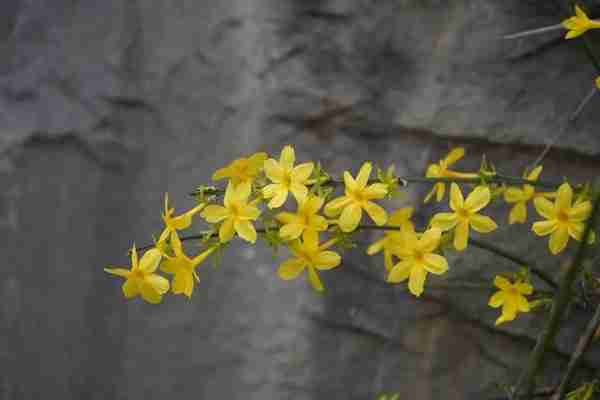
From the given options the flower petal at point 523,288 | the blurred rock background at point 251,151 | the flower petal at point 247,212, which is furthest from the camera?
the blurred rock background at point 251,151

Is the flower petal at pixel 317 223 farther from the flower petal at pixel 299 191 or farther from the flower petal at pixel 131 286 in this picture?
the flower petal at pixel 131 286

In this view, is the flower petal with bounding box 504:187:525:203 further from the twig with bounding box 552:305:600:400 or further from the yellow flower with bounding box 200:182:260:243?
the yellow flower with bounding box 200:182:260:243

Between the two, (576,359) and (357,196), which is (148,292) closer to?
(357,196)

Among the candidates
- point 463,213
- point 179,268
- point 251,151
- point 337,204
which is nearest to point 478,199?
point 463,213

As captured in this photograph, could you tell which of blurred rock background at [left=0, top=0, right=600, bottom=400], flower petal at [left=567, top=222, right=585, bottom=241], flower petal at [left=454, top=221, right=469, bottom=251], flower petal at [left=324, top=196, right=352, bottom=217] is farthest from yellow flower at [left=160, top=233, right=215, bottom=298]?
blurred rock background at [left=0, top=0, right=600, bottom=400]

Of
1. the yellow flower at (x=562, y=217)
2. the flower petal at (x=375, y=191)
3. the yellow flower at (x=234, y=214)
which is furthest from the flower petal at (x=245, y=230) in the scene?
the yellow flower at (x=562, y=217)

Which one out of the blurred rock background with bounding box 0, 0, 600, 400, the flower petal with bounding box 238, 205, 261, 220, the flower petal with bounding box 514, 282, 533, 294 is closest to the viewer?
the flower petal with bounding box 238, 205, 261, 220
